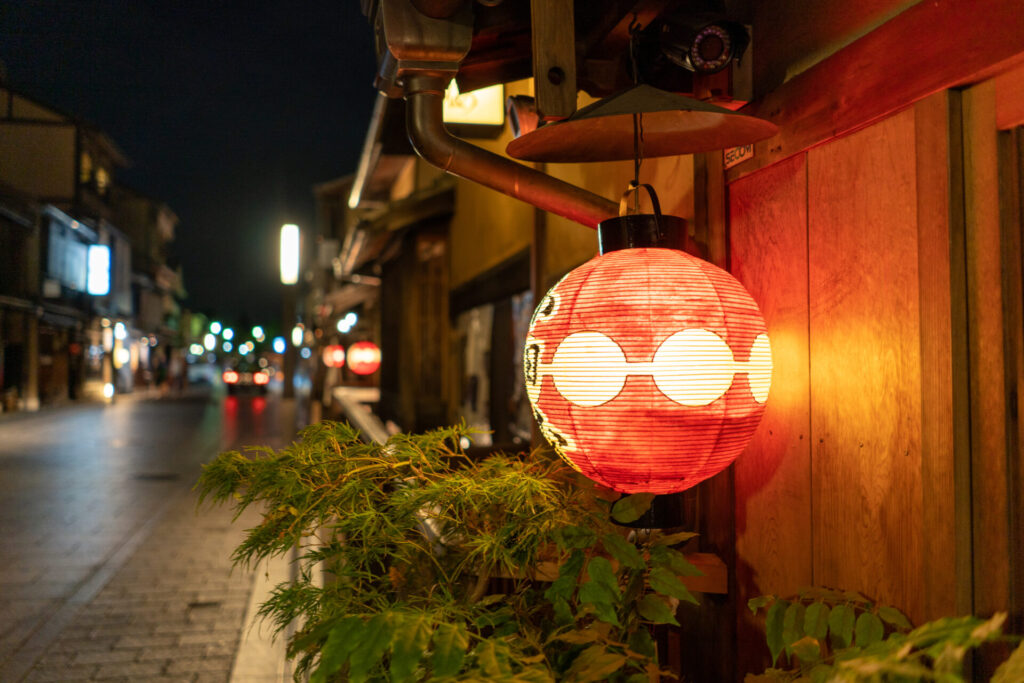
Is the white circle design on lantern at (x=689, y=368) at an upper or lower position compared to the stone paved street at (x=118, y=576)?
upper

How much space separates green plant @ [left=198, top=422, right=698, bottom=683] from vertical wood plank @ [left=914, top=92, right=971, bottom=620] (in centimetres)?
81

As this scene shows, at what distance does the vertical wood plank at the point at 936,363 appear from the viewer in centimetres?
237

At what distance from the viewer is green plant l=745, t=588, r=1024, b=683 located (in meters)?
1.37

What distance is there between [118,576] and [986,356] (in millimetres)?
8048

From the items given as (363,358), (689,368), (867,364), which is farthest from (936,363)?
(363,358)

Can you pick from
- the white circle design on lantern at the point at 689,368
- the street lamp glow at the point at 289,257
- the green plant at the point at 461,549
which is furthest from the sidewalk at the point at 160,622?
the street lamp glow at the point at 289,257

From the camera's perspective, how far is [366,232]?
13008 mm

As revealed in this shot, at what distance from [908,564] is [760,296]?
1.33 meters

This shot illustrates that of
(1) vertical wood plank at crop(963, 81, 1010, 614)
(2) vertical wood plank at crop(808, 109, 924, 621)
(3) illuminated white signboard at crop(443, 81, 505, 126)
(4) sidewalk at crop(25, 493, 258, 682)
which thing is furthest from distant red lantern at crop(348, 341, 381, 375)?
(1) vertical wood plank at crop(963, 81, 1010, 614)

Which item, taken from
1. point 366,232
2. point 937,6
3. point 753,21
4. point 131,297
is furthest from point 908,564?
point 131,297

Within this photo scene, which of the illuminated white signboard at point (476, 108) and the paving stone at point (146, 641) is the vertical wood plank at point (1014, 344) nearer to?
the paving stone at point (146, 641)

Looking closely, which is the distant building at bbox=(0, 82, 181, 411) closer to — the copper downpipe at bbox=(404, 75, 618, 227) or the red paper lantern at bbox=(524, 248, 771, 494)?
the copper downpipe at bbox=(404, 75, 618, 227)

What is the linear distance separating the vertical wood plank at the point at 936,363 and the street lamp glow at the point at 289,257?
3224 cm

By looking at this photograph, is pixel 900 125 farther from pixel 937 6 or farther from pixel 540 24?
pixel 540 24
